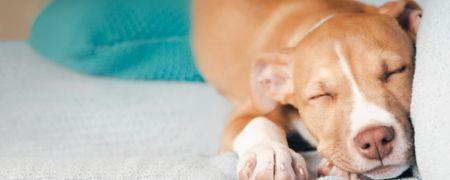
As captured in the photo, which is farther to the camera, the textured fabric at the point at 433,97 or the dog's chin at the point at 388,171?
the dog's chin at the point at 388,171

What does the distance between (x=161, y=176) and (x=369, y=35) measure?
2.22 ft

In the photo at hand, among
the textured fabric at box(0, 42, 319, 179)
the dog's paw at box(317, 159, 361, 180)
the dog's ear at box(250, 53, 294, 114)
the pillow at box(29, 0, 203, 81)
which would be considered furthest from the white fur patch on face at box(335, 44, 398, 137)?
the pillow at box(29, 0, 203, 81)

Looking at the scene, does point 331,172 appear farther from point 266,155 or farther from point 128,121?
point 128,121

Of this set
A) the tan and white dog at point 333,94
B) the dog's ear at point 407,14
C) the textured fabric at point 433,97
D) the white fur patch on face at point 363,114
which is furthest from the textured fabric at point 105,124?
the dog's ear at point 407,14

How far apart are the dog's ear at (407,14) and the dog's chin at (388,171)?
537mm

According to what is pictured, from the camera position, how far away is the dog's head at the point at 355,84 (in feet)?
5.61

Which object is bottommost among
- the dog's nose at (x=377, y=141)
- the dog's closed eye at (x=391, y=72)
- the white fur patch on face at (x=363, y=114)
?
the dog's nose at (x=377, y=141)

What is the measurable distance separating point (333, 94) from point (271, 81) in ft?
1.06

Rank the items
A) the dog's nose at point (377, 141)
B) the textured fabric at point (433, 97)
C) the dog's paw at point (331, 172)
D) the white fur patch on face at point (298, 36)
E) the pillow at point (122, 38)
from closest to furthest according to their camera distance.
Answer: the textured fabric at point (433, 97), the dog's nose at point (377, 141), the dog's paw at point (331, 172), the white fur patch on face at point (298, 36), the pillow at point (122, 38)

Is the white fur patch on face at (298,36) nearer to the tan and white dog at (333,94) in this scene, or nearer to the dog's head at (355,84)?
the tan and white dog at (333,94)

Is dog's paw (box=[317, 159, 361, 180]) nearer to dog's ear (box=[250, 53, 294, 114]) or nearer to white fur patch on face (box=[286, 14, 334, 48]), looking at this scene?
dog's ear (box=[250, 53, 294, 114])

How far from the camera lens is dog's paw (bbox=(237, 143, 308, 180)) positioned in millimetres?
1726

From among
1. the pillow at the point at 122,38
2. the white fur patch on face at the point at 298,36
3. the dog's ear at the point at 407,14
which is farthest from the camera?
the pillow at the point at 122,38

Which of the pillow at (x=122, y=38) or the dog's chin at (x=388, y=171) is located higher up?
the pillow at (x=122, y=38)
